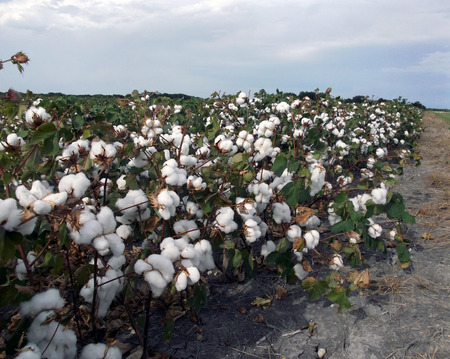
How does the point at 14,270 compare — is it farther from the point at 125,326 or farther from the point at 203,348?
the point at 203,348

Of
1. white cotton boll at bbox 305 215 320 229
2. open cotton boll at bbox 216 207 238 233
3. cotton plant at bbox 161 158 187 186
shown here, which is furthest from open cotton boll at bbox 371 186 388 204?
cotton plant at bbox 161 158 187 186

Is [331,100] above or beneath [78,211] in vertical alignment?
above

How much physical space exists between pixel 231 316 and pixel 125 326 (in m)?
0.65

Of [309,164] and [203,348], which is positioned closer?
[203,348]

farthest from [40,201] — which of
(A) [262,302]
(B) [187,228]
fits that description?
(A) [262,302]

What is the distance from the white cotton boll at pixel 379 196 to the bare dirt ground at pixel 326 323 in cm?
63

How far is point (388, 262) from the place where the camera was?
3146 mm

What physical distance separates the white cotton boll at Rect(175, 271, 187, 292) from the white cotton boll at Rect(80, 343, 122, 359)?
1.40ft

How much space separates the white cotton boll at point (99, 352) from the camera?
1.53 metres

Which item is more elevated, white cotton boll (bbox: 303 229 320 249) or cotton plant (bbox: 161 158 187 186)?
cotton plant (bbox: 161 158 187 186)

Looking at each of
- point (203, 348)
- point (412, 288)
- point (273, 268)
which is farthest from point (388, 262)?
point (203, 348)

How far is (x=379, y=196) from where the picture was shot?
2.57m

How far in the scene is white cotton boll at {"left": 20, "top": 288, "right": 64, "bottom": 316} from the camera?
1.35 metres

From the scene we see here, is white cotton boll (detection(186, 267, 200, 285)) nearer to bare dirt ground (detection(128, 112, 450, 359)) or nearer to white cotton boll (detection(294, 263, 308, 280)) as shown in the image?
bare dirt ground (detection(128, 112, 450, 359))
